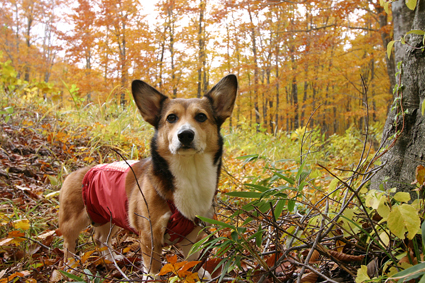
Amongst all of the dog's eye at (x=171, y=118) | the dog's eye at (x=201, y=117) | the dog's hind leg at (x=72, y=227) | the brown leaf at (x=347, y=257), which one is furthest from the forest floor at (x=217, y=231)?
the dog's eye at (x=171, y=118)

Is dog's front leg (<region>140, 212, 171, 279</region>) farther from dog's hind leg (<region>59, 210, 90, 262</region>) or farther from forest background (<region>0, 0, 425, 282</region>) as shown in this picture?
dog's hind leg (<region>59, 210, 90, 262</region>)

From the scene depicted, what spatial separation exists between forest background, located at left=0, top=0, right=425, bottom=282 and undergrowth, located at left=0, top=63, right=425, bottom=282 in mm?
16

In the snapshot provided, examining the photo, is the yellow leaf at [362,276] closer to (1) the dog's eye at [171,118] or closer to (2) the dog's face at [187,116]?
(2) the dog's face at [187,116]

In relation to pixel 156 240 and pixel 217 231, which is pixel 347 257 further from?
pixel 156 240

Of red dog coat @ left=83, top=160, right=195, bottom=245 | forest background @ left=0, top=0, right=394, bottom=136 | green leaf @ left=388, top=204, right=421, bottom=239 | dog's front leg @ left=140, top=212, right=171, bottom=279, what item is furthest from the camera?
forest background @ left=0, top=0, right=394, bottom=136

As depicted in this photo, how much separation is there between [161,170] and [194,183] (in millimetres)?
304

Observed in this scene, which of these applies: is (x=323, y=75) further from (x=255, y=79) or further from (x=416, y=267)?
(x=416, y=267)

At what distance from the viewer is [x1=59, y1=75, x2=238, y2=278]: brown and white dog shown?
6.60 feet

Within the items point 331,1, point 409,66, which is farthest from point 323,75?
point 409,66

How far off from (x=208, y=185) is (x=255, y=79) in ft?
42.5

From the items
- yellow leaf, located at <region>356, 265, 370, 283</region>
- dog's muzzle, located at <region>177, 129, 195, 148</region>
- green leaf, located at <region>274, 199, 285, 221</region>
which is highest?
Result: dog's muzzle, located at <region>177, 129, 195, 148</region>

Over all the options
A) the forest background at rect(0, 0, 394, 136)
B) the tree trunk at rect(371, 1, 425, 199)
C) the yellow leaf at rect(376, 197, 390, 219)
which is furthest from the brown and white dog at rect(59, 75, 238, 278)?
the forest background at rect(0, 0, 394, 136)

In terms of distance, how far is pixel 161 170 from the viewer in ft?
7.16

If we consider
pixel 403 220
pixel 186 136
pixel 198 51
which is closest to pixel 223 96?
pixel 186 136
